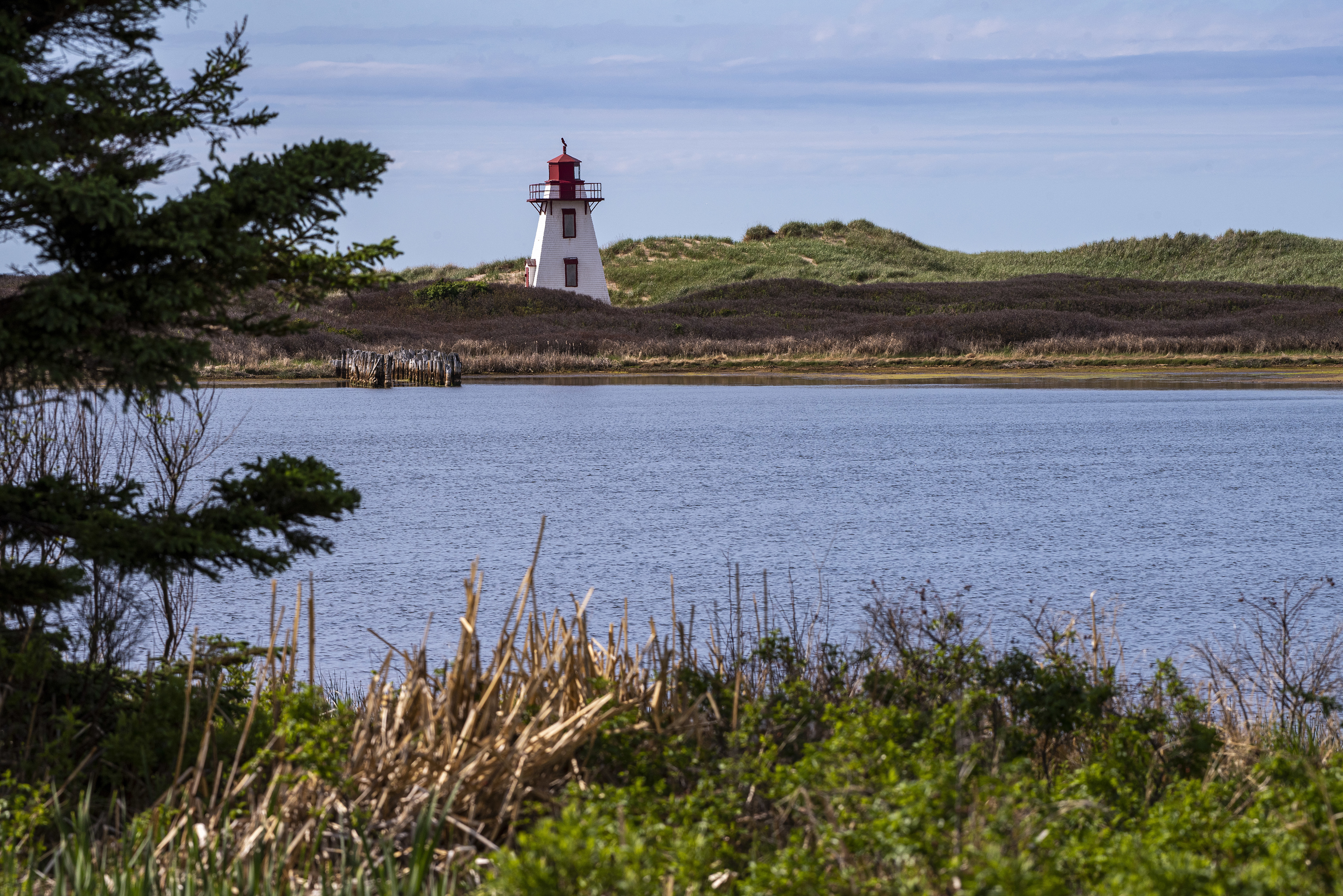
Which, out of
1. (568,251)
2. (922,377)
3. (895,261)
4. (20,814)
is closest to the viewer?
(20,814)

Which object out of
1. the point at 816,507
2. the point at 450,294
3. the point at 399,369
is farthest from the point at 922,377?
the point at 450,294

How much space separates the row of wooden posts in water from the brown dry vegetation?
1.75m

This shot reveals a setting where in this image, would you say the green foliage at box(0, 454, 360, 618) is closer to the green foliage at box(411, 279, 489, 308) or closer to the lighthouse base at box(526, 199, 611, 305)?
the green foliage at box(411, 279, 489, 308)

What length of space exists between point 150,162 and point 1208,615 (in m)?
7.82

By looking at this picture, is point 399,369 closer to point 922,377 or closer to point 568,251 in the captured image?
point 922,377

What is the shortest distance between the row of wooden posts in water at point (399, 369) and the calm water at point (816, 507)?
9.12 meters

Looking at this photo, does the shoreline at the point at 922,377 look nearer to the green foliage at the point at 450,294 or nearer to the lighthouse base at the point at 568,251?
the green foliage at the point at 450,294

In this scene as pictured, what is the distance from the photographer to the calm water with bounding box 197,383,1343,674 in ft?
33.8

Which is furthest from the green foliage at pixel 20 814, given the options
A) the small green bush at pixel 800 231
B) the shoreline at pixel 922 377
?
the small green bush at pixel 800 231

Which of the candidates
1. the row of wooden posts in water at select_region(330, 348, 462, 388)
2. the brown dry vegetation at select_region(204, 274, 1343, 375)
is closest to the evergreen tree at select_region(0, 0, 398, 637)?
the row of wooden posts in water at select_region(330, 348, 462, 388)

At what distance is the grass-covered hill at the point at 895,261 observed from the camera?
285 ft

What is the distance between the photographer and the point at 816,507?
15.3 meters

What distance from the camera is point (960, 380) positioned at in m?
39.8

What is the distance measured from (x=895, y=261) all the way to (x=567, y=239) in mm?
36480
